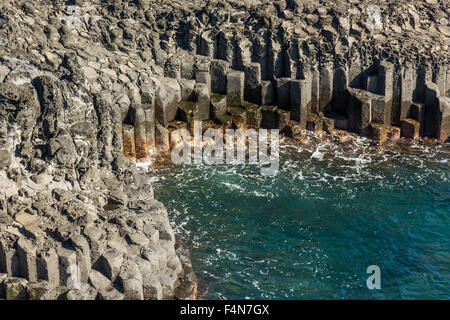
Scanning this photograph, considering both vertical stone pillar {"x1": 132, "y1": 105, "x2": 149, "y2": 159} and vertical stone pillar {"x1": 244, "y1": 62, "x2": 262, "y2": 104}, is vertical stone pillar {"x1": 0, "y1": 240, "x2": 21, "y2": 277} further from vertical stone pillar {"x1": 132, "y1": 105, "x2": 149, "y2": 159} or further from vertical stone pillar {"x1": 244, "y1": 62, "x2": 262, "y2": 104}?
vertical stone pillar {"x1": 244, "y1": 62, "x2": 262, "y2": 104}

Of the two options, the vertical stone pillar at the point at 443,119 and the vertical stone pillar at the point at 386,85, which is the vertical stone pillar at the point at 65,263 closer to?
the vertical stone pillar at the point at 386,85

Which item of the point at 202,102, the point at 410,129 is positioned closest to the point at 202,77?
the point at 202,102

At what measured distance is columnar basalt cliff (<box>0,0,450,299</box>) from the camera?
2264 cm

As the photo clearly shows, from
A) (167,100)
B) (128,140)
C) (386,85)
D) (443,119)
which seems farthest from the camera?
(386,85)

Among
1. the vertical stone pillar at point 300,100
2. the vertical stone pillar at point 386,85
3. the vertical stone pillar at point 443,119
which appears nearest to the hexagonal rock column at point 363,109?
the vertical stone pillar at point 386,85

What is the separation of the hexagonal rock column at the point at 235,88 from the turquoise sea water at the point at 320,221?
10.7 feet

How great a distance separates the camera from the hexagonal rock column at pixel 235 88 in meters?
32.1

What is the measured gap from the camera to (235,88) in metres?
32.2

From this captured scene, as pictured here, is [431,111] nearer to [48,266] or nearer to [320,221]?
[320,221]

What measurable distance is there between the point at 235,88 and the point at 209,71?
1453 mm

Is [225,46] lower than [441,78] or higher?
higher

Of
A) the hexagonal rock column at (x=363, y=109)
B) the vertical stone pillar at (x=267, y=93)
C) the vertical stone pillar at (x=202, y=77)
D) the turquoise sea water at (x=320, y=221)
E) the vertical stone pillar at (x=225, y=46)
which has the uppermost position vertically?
the vertical stone pillar at (x=225, y=46)

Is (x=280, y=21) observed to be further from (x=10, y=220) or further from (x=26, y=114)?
(x=10, y=220)

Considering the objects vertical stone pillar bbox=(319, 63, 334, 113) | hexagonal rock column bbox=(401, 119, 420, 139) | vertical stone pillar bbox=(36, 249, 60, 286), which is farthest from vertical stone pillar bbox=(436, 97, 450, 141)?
vertical stone pillar bbox=(36, 249, 60, 286)
